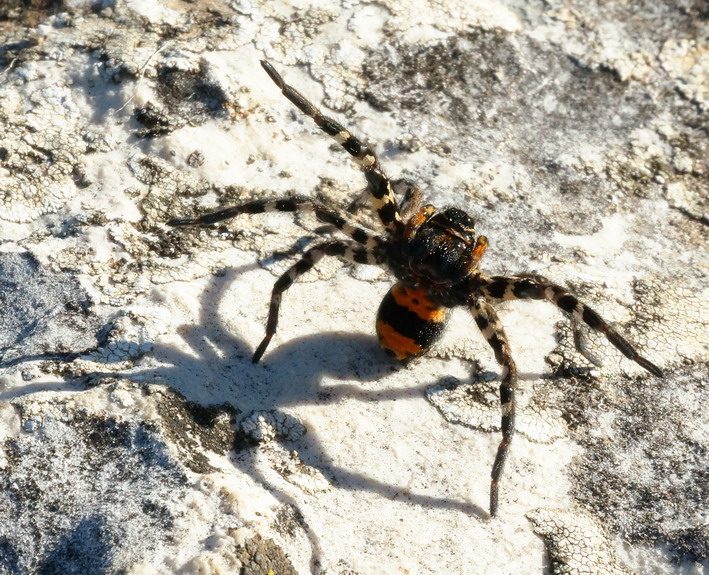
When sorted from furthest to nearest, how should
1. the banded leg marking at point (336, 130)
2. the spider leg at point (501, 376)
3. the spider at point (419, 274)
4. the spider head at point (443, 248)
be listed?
the banded leg marking at point (336, 130), the spider head at point (443, 248), the spider at point (419, 274), the spider leg at point (501, 376)

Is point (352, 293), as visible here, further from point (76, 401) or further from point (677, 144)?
point (677, 144)

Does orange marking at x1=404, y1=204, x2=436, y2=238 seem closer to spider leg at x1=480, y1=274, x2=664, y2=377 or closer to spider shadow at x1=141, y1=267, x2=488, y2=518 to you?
spider leg at x1=480, y1=274, x2=664, y2=377

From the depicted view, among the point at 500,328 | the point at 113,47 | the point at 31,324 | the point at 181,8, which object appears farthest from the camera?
the point at 181,8

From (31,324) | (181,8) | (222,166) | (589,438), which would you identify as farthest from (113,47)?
(589,438)

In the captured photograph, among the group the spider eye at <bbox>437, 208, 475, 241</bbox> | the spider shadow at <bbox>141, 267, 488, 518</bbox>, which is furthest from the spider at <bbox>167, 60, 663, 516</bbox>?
the spider shadow at <bbox>141, 267, 488, 518</bbox>

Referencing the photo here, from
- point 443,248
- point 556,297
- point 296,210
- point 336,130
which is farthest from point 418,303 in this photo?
point 336,130

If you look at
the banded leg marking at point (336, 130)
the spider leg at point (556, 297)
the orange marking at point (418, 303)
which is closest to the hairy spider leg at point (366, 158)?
the banded leg marking at point (336, 130)

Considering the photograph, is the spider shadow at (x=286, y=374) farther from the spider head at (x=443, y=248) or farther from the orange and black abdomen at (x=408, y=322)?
the spider head at (x=443, y=248)
